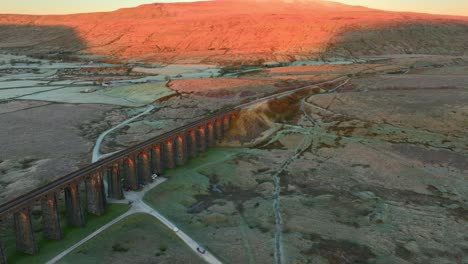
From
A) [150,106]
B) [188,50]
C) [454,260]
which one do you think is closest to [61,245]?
[454,260]

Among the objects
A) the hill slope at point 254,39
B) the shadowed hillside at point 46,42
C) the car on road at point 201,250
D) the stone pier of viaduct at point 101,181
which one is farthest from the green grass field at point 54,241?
the shadowed hillside at point 46,42

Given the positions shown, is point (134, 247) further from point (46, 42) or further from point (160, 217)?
point (46, 42)

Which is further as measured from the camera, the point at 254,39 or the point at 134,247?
the point at 254,39

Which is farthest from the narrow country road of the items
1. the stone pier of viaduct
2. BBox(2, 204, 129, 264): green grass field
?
BBox(2, 204, 129, 264): green grass field

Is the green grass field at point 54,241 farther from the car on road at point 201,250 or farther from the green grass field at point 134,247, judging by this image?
the car on road at point 201,250

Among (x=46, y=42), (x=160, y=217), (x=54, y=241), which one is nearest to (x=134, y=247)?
(x=160, y=217)

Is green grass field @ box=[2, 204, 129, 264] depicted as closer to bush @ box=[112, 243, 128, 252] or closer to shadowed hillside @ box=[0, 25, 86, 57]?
bush @ box=[112, 243, 128, 252]

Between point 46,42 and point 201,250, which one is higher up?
point 46,42

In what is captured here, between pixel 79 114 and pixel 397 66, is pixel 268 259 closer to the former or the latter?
pixel 79 114
